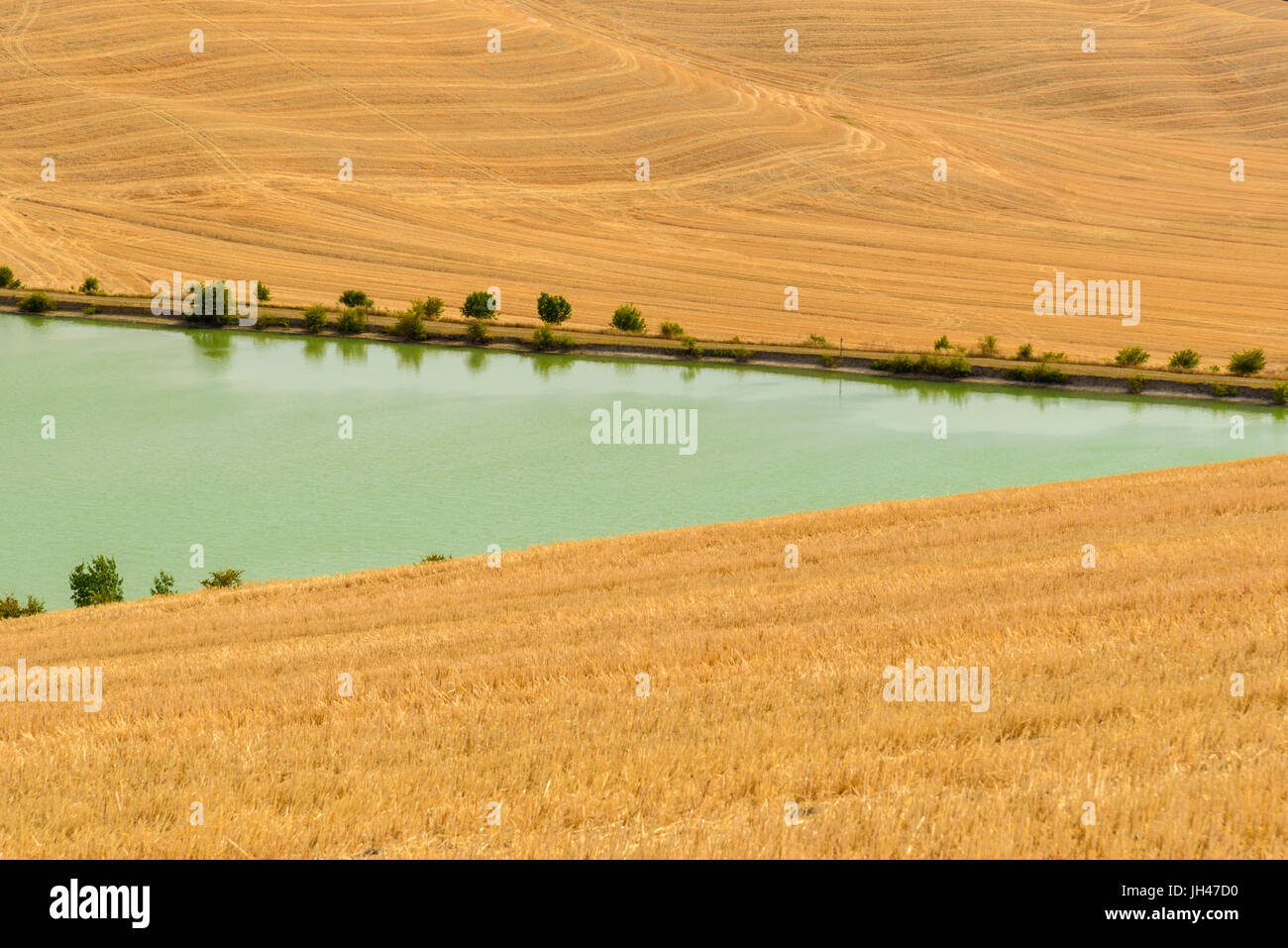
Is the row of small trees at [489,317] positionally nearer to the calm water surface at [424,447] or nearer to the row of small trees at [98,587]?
the calm water surface at [424,447]

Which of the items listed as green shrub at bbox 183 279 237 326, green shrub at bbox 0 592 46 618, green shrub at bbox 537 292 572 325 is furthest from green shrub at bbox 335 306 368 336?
green shrub at bbox 0 592 46 618

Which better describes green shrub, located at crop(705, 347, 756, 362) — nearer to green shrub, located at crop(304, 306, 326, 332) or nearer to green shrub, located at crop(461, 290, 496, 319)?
green shrub, located at crop(461, 290, 496, 319)

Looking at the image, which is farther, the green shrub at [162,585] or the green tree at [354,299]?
the green tree at [354,299]

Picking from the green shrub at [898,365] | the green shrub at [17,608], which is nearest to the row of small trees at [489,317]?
the green shrub at [898,365]

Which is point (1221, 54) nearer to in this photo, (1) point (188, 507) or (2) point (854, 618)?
(1) point (188, 507)

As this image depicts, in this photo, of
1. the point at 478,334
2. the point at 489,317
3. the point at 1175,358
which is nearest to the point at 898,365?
the point at 1175,358
